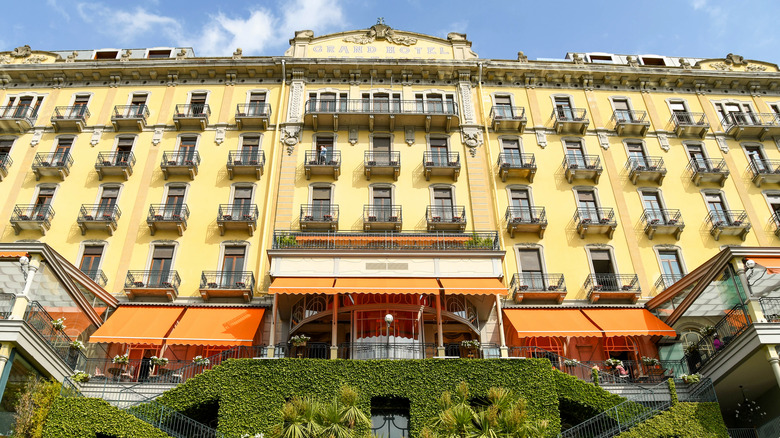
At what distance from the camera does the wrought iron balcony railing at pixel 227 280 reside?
25656 millimetres

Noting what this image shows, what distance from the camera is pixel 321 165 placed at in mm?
29422

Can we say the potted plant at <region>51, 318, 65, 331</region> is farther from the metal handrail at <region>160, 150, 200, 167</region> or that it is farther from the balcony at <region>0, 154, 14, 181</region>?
the balcony at <region>0, 154, 14, 181</region>

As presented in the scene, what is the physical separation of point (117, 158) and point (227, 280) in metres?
9.73

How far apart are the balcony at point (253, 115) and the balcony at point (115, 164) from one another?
18.8 ft

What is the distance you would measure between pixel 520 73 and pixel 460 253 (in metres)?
14.2

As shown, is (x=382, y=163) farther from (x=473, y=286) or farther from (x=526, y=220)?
(x=473, y=286)

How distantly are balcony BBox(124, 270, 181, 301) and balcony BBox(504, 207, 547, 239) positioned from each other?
15319 millimetres

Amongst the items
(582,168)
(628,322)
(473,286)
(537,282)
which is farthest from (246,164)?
(628,322)

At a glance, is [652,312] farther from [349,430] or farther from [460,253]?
[349,430]

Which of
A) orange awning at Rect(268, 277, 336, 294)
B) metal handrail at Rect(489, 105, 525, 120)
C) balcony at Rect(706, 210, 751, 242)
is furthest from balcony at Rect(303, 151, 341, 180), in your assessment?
balcony at Rect(706, 210, 751, 242)

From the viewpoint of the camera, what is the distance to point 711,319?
24.8m

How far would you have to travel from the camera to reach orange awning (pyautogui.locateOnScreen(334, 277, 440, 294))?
22406 millimetres

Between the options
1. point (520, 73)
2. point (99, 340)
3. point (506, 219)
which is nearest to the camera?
point (99, 340)

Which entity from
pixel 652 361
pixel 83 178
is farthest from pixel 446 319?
pixel 83 178
